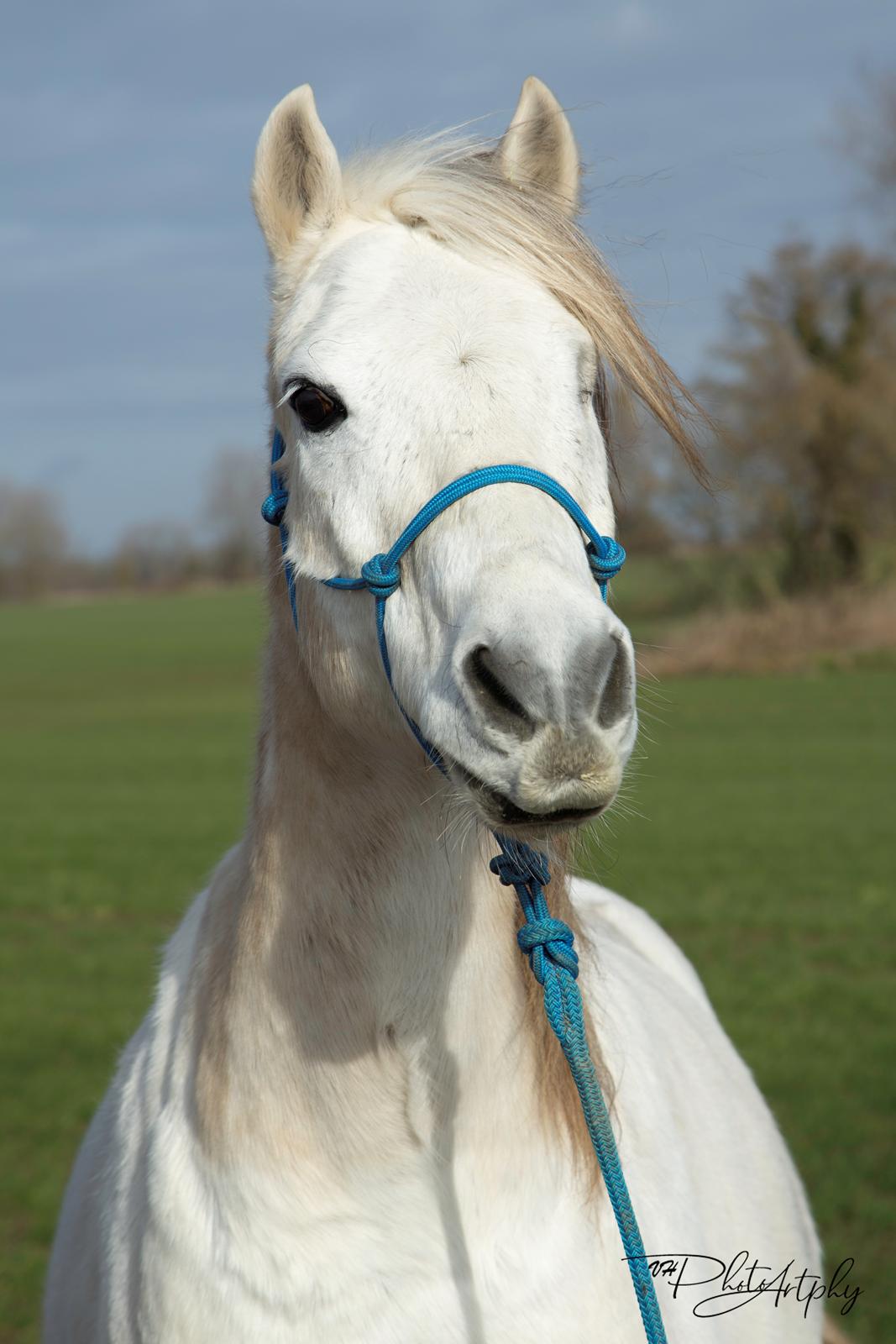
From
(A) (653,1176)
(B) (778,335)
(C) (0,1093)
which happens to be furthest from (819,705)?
(A) (653,1176)

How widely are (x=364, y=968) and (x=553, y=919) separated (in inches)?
12.9

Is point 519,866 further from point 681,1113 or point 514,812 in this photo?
point 681,1113

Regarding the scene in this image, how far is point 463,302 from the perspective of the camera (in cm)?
210

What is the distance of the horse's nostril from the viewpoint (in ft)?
5.54

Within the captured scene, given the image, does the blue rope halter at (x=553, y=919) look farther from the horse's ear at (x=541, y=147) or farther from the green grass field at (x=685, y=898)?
the horse's ear at (x=541, y=147)

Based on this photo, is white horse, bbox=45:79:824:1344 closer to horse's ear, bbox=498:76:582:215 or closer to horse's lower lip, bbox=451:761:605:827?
horse's lower lip, bbox=451:761:605:827

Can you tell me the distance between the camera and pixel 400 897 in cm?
215

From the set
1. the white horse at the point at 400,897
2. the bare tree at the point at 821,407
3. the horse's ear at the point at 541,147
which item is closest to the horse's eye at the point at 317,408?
the white horse at the point at 400,897

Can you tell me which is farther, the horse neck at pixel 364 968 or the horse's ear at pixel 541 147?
the horse's ear at pixel 541 147

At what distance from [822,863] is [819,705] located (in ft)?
39.9

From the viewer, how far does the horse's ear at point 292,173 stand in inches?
95.7

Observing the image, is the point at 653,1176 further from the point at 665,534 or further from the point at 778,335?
the point at 778,335

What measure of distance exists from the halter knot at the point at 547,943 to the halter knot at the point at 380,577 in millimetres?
601
